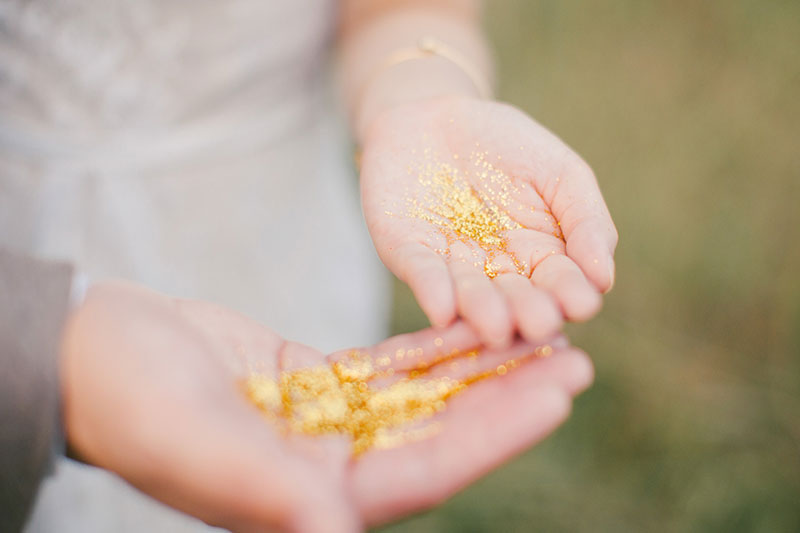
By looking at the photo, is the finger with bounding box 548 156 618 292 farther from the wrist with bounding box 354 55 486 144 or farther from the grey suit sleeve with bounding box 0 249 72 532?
the grey suit sleeve with bounding box 0 249 72 532

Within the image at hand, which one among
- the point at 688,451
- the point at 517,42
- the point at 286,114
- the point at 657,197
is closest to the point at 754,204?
the point at 657,197

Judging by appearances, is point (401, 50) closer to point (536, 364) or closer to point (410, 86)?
point (410, 86)

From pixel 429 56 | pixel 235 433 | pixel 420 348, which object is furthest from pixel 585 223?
pixel 429 56

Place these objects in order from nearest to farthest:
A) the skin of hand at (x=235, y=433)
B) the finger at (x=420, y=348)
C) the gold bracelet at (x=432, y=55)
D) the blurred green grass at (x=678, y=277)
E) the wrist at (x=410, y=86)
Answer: the skin of hand at (x=235, y=433), the finger at (x=420, y=348), the wrist at (x=410, y=86), the gold bracelet at (x=432, y=55), the blurred green grass at (x=678, y=277)

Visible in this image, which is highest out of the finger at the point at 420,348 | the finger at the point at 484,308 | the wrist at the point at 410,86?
the wrist at the point at 410,86

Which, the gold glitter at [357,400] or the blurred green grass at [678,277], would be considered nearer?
the gold glitter at [357,400]

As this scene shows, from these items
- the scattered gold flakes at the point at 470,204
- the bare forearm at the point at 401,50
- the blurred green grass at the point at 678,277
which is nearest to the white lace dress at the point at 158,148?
the bare forearm at the point at 401,50

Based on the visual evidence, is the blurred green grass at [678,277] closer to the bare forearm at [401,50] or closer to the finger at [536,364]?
the bare forearm at [401,50]
